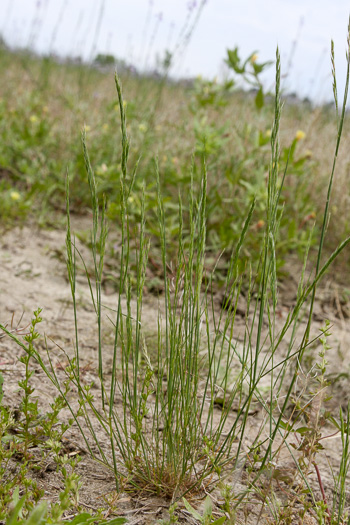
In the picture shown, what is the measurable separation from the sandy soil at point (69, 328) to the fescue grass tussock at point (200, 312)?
0.04 metres

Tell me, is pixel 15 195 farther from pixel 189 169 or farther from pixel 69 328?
pixel 69 328

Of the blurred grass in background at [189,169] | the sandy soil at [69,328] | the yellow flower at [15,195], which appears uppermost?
the blurred grass in background at [189,169]

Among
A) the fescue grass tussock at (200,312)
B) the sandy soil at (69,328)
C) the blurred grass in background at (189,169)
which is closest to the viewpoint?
the fescue grass tussock at (200,312)

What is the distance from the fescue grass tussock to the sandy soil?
0.12 feet

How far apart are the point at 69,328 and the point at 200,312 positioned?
0.94 metres

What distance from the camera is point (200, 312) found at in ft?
3.76

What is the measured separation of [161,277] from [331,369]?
0.98m

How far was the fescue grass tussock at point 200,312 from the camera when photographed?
99cm

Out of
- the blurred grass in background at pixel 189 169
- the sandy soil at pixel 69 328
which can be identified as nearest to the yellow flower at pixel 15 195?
the blurred grass in background at pixel 189 169

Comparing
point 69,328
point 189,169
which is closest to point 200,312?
point 69,328

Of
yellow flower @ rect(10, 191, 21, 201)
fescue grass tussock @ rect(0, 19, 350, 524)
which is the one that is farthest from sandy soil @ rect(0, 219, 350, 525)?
yellow flower @ rect(10, 191, 21, 201)

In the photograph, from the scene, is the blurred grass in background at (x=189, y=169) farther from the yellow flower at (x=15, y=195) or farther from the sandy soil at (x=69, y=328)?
the sandy soil at (x=69, y=328)

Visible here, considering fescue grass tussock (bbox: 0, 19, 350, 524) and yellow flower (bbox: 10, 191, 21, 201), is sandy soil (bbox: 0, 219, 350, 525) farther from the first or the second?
yellow flower (bbox: 10, 191, 21, 201)

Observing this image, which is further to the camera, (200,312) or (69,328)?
(69,328)
